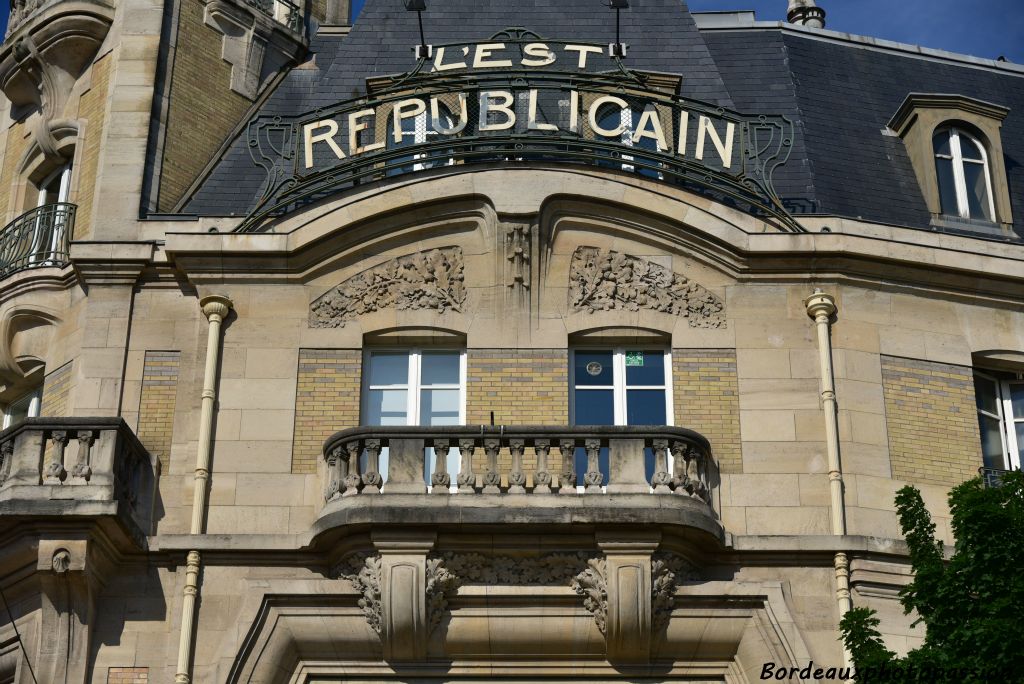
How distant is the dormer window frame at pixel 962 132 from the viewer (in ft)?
86.7

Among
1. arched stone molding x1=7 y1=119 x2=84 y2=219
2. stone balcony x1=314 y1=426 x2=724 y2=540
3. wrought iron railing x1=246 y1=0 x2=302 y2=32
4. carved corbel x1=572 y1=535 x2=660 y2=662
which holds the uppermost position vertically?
wrought iron railing x1=246 y1=0 x2=302 y2=32

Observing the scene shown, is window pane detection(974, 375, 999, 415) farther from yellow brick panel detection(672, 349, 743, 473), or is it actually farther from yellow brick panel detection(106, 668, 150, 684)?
yellow brick panel detection(106, 668, 150, 684)

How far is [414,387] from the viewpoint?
24.1 metres

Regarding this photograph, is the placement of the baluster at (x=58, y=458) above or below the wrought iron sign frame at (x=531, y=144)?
below

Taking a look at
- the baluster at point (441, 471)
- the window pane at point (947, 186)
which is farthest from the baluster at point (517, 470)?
the window pane at point (947, 186)

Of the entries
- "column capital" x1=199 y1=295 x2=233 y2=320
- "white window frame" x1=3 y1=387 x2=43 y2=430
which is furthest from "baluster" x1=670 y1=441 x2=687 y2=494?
"white window frame" x1=3 y1=387 x2=43 y2=430

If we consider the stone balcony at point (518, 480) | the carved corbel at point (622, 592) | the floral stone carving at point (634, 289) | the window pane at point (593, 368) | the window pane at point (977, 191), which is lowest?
the carved corbel at point (622, 592)

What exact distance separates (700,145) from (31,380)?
908cm

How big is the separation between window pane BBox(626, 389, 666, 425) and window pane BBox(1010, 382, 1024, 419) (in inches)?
181

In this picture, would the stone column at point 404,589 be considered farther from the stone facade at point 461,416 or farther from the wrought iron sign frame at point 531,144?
the wrought iron sign frame at point 531,144

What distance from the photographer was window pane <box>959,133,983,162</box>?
88.6 feet

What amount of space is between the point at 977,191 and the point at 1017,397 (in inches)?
128

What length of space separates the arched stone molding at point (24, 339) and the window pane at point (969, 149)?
12.3 m

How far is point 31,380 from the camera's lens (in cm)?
2541
